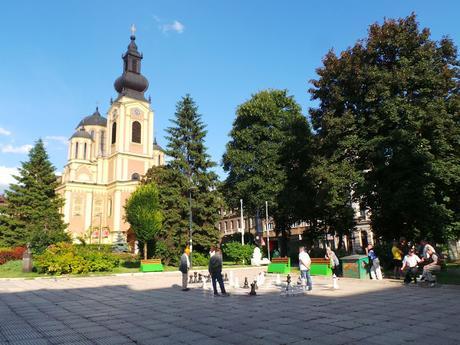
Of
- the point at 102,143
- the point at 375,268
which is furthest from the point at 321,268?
the point at 102,143

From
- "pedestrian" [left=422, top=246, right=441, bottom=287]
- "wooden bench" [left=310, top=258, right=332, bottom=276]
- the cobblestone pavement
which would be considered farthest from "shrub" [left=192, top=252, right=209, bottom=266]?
"pedestrian" [left=422, top=246, right=441, bottom=287]

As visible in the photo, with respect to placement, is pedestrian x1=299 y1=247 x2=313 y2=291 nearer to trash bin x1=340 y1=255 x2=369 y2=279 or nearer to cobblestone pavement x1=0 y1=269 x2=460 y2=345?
cobblestone pavement x1=0 y1=269 x2=460 y2=345

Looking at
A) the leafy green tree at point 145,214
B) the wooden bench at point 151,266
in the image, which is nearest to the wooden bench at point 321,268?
the wooden bench at point 151,266

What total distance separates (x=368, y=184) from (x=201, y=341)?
16.6m

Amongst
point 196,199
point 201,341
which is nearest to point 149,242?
point 196,199

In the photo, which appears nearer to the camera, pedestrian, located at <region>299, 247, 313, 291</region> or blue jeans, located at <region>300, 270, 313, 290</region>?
pedestrian, located at <region>299, 247, 313, 291</region>

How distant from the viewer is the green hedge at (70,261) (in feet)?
76.7

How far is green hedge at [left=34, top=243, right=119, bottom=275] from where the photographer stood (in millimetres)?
23391

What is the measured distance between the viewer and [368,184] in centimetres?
2112

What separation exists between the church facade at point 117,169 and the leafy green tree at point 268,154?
98.5 ft

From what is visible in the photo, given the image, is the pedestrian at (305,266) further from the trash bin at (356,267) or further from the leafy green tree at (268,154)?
the leafy green tree at (268,154)

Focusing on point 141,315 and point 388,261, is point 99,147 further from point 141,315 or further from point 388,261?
point 141,315

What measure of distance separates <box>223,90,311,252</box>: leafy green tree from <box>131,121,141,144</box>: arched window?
31637 millimetres

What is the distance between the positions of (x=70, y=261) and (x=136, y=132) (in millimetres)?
45492
